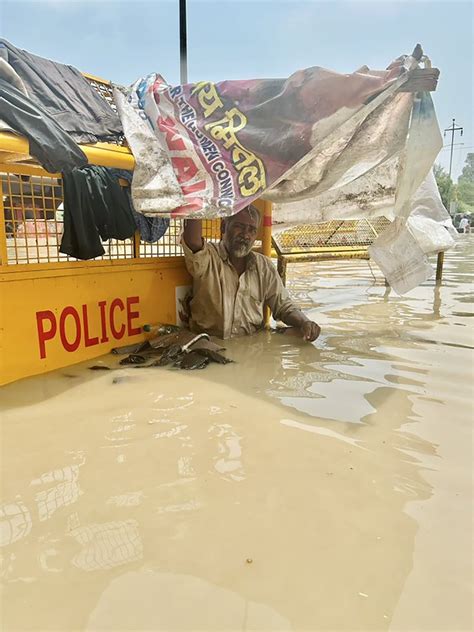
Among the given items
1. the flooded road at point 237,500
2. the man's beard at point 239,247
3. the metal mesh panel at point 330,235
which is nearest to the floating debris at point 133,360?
the flooded road at point 237,500

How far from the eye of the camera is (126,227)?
312 centimetres

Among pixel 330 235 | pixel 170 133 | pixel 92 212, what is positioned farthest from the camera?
pixel 330 235

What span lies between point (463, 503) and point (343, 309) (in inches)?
147

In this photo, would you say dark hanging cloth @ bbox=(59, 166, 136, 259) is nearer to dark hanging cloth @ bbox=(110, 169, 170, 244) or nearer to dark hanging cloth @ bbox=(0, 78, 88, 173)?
dark hanging cloth @ bbox=(110, 169, 170, 244)

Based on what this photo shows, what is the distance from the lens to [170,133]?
274cm

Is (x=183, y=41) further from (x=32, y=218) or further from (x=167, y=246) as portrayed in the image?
(x=32, y=218)

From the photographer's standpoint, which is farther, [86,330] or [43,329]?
[86,330]

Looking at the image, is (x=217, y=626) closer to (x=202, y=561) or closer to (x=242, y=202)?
(x=202, y=561)

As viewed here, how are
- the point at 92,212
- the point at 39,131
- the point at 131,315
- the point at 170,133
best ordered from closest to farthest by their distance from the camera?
the point at 39,131 < the point at 170,133 < the point at 92,212 < the point at 131,315

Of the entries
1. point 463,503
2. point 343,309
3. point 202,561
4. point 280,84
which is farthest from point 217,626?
point 343,309

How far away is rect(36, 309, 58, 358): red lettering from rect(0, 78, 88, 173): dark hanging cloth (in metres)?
0.92

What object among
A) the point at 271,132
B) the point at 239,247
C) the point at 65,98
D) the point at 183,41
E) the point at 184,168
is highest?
the point at 183,41

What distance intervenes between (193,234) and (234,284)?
0.55 metres

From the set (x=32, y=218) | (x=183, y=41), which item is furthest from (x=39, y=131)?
(x=183, y=41)
